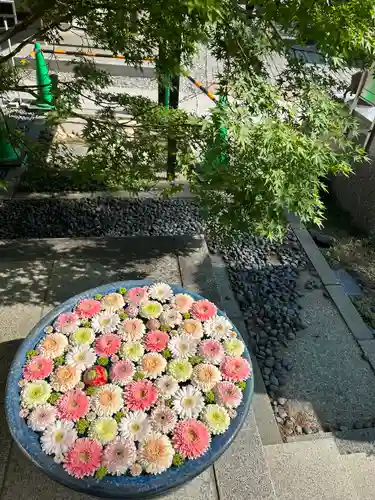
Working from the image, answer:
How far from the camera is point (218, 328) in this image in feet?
8.91

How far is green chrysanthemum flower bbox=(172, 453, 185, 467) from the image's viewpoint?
2.05 meters

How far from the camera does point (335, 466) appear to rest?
2861mm

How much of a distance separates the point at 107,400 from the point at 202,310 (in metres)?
0.91

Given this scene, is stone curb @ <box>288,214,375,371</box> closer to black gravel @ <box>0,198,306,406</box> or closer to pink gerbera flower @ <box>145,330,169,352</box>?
black gravel @ <box>0,198,306,406</box>

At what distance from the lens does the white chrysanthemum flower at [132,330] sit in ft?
8.46

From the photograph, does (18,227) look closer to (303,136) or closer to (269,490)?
(303,136)

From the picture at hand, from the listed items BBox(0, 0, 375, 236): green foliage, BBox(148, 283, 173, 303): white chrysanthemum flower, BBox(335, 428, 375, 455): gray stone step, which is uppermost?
BBox(0, 0, 375, 236): green foliage

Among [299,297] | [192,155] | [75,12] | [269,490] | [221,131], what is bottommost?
[299,297]

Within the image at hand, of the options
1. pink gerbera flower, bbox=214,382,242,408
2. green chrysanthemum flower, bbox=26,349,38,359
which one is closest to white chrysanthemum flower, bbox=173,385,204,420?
pink gerbera flower, bbox=214,382,242,408

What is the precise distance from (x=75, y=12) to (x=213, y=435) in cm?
296

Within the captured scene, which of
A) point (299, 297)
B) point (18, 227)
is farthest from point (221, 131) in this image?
point (18, 227)

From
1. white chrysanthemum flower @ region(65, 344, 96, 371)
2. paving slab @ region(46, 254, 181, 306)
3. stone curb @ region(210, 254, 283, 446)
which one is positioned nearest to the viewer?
white chrysanthemum flower @ region(65, 344, 96, 371)

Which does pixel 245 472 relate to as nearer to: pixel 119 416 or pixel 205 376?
pixel 205 376

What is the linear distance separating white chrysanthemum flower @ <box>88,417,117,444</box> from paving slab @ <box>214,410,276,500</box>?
841 mm
